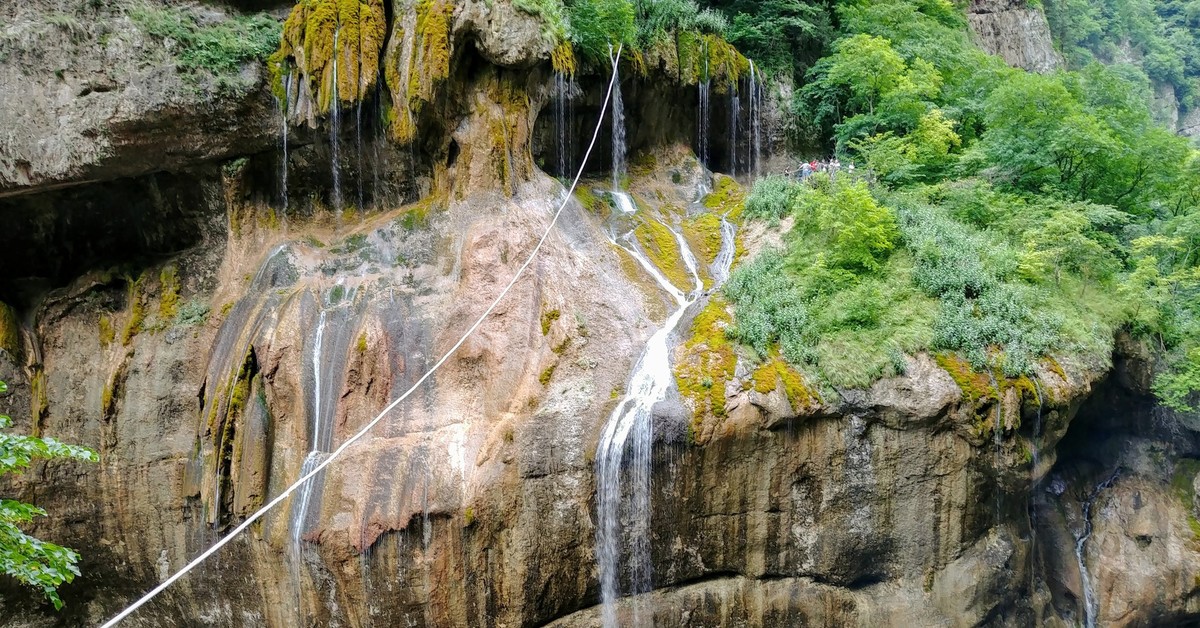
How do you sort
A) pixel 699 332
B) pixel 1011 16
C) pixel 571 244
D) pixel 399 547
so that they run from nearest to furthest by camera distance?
1. pixel 399 547
2. pixel 699 332
3. pixel 571 244
4. pixel 1011 16

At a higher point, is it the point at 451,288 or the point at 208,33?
the point at 208,33

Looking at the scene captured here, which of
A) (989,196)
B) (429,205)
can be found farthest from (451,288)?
(989,196)

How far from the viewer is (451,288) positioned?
535 inches

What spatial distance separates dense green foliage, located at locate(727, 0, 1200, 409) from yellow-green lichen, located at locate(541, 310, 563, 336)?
9.79ft

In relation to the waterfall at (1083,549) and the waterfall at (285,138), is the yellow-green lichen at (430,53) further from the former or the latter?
the waterfall at (1083,549)

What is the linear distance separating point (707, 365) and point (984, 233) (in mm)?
6741

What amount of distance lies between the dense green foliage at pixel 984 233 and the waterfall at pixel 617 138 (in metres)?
3.24

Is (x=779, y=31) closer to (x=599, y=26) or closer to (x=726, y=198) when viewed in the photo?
(x=726, y=198)

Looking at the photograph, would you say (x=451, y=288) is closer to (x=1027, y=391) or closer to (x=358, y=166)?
(x=358, y=166)

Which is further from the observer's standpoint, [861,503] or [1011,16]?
[1011,16]

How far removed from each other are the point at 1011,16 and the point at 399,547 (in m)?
29.6

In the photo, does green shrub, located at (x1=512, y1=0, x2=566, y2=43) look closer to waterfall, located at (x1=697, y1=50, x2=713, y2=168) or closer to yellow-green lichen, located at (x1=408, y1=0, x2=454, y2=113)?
yellow-green lichen, located at (x1=408, y1=0, x2=454, y2=113)

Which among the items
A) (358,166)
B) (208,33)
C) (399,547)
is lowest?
(399,547)

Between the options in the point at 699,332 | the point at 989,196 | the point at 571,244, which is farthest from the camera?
the point at 989,196
